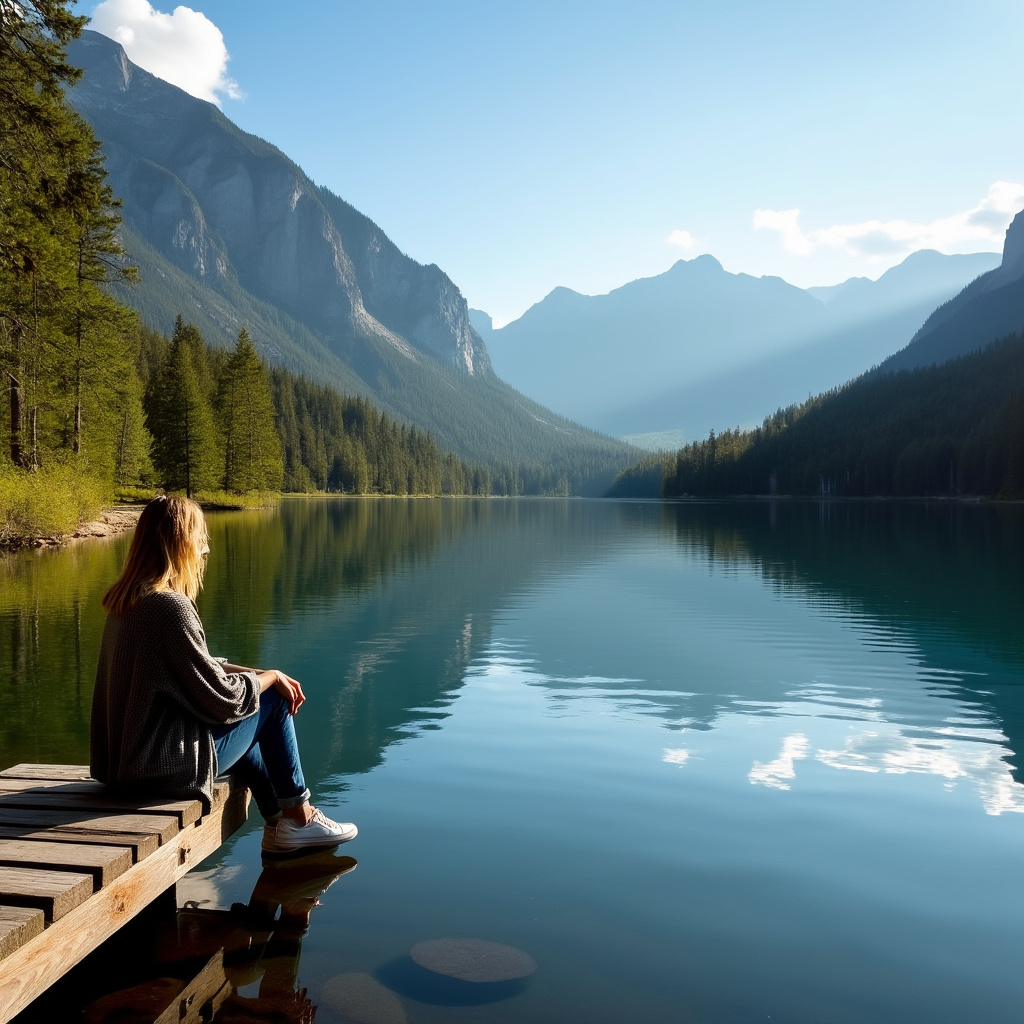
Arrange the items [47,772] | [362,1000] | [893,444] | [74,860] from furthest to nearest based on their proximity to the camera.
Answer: [893,444] < [47,772] < [362,1000] < [74,860]

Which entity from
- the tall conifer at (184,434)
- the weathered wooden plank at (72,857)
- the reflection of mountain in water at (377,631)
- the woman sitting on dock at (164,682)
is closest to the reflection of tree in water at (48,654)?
the reflection of mountain in water at (377,631)

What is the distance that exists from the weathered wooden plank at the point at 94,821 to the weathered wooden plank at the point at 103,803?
0.22 feet

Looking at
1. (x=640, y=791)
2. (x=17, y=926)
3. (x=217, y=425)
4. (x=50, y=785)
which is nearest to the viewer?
(x=17, y=926)

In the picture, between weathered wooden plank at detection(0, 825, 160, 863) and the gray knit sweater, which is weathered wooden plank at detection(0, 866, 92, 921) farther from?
the gray knit sweater

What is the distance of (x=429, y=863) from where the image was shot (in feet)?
20.5

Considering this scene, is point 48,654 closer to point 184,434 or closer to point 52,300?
point 52,300

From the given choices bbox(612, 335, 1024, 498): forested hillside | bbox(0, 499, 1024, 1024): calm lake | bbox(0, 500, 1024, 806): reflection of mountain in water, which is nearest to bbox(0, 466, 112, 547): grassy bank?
bbox(0, 500, 1024, 806): reflection of mountain in water

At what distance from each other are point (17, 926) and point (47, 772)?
2.66 meters

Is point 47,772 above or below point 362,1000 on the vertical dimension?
above

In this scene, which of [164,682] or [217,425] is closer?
[164,682]

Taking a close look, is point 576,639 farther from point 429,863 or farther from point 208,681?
point 208,681

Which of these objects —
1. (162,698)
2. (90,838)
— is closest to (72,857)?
(90,838)

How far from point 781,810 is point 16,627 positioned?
13758mm

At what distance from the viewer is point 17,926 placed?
3.58 m
